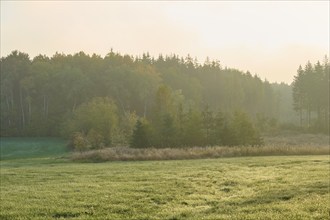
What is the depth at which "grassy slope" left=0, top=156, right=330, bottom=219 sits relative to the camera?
1445cm

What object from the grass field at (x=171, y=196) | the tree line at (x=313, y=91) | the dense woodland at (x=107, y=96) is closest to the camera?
the grass field at (x=171, y=196)

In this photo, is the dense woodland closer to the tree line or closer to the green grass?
the tree line

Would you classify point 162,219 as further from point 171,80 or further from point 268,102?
point 268,102

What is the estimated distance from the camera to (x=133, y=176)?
87.1ft

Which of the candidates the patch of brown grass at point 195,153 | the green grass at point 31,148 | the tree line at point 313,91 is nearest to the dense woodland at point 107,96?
the tree line at point 313,91

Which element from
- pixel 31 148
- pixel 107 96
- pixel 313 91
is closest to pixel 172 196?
pixel 31 148

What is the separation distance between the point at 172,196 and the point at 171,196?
2.1 inches

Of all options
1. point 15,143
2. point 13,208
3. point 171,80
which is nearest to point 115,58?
point 171,80

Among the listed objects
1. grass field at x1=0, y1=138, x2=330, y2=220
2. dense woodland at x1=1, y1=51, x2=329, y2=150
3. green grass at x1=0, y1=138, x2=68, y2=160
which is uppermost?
dense woodland at x1=1, y1=51, x2=329, y2=150

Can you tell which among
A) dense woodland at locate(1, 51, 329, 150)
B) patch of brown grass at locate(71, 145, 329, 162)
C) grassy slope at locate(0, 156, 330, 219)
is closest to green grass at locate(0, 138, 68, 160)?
dense woodland at locate(1, 51, 329, 150)

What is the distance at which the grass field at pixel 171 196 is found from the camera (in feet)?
47.4

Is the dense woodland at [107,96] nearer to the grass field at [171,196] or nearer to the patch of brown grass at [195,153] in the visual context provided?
the patch of brown grass at [195,153]

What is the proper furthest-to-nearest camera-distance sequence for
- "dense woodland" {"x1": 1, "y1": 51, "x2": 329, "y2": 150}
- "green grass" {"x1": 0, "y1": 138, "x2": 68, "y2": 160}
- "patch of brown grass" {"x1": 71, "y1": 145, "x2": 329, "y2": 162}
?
"dense woodland" {"x1": 1, "y1": 51, "x2": 329, "y2": 150} → "green grass" {"x1": 0, "y1": 138, "x2": 68, "y2": 160} → "patch of brown grass" {"x1": 71, "y1": 145, "x2": 329, "y2": 162}

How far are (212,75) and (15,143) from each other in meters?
93.4
